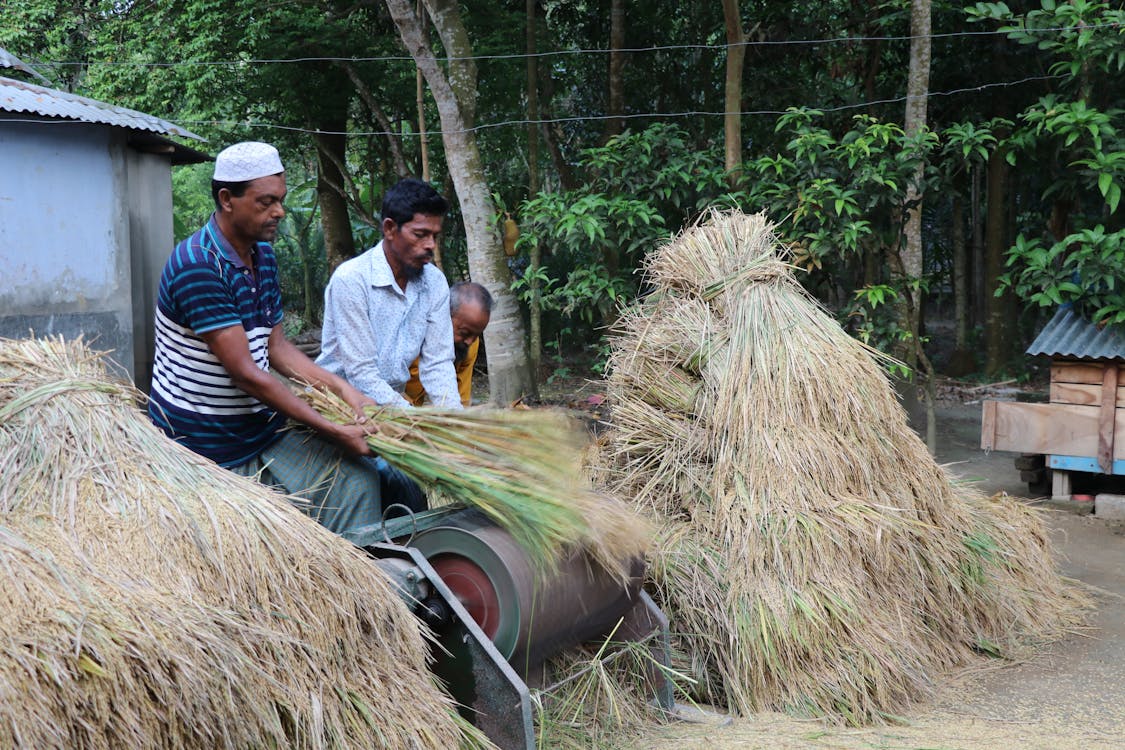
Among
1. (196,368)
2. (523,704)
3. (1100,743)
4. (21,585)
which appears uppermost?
(196,368)

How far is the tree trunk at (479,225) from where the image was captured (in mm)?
7586

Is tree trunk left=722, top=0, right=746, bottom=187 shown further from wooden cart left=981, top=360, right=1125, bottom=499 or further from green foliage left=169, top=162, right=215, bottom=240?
green foliage left=169, top=162, right=215, bottom=240

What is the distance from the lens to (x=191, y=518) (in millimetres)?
2203

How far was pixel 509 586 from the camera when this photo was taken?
2.76 metres

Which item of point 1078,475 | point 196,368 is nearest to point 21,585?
point 196,368

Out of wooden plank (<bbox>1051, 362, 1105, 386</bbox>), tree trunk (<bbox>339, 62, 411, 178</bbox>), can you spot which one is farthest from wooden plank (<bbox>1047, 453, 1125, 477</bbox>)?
tree trunk (<bbox>339, 62, 411, 178</bbox>)

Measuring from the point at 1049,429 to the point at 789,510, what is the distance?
3.29 m

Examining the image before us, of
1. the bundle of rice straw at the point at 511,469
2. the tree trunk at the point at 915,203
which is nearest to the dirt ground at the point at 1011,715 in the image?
the bundle of rice straw at the point at 511,469

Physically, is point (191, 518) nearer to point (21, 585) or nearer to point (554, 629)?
point (21, 585)

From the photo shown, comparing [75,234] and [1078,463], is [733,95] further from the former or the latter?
[75,234]

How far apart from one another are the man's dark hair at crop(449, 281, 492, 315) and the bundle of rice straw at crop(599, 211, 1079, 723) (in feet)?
2.34

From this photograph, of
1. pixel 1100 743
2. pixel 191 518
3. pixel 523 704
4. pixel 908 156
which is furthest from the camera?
pixel 908 156

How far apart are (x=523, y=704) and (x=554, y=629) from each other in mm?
294

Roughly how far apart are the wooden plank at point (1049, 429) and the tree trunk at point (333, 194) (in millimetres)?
8337
